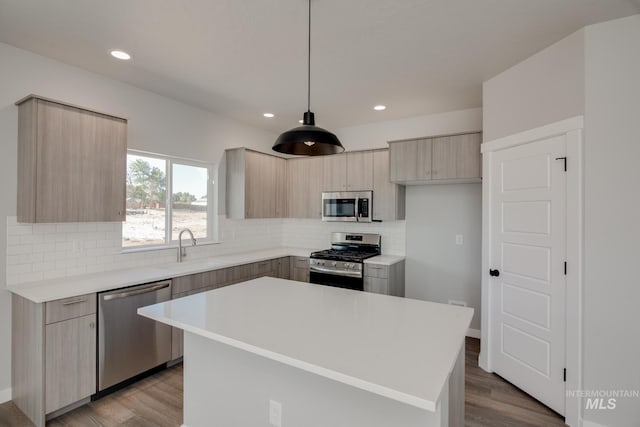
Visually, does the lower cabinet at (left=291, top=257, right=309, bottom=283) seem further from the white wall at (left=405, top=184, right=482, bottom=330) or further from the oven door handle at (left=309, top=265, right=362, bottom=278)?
the white wall at (left=405, top=184, right=482, bottom=330)

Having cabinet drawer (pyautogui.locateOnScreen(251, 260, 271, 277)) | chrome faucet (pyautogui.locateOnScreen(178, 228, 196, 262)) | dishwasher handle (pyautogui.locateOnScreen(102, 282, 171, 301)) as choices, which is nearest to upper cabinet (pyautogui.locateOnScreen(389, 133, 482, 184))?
cabinet drawer (pyautogui.locateOnScreen(251, 260, 271, 277))

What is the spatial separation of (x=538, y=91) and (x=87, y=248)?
409 centimetres

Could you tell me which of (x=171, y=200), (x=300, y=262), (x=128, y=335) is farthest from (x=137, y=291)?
(x=300, y=262)

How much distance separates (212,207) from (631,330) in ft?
13.5

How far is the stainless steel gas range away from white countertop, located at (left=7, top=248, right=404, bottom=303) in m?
0.24

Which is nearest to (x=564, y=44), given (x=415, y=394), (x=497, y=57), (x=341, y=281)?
(x=497, y=57)

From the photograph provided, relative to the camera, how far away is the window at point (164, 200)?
10.9ft

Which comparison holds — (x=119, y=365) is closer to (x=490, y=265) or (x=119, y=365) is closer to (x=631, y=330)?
(x=490, y=265)

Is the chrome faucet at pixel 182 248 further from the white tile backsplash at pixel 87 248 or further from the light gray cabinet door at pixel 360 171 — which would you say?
the light gray cabinet door at pixel 360 171

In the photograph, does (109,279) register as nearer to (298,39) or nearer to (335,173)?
(298,39)

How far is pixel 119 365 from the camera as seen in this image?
2615mm

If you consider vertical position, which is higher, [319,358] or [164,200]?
[164,200]

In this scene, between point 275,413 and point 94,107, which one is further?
point 94,107

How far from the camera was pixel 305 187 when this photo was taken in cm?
477
